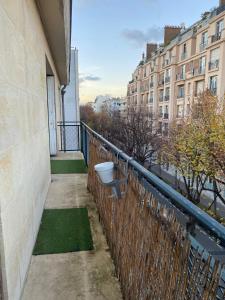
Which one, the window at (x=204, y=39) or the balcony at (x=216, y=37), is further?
the window at (x=204, y=39)

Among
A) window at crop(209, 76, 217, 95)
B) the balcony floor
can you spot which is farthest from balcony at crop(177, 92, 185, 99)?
the balcony floor

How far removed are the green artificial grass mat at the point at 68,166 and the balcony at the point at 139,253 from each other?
242 centimetres

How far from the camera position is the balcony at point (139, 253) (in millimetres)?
751

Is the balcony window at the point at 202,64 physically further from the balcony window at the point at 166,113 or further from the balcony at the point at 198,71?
the balcony window at the point at 166,113

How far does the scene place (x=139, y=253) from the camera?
1354 mm

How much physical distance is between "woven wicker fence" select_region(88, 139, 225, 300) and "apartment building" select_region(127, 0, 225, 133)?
13902 millimetres

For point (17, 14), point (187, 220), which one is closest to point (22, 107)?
point (17, 14)

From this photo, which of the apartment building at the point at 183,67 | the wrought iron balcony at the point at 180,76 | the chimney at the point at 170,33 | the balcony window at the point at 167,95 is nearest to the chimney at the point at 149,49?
the apartment building at the point at 183,67

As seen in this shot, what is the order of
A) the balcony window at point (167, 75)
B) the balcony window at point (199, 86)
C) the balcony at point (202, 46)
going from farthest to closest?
the balcony window at point (167, 75) < the balcony window at point (199, 86) < the balcony at point (202, 46)

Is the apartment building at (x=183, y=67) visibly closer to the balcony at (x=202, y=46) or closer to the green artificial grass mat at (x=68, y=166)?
the balcony at (x=202, y=46)

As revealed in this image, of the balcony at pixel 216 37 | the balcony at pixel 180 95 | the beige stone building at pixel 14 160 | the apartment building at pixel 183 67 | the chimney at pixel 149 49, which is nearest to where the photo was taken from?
the beige stone building at pixel 14 160

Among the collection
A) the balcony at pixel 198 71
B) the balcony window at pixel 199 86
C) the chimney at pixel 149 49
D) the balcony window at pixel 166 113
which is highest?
the chimney at pixel 149 49

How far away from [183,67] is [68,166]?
74.1ft

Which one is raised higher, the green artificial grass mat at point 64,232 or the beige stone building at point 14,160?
the beige stone building at point 14,160
